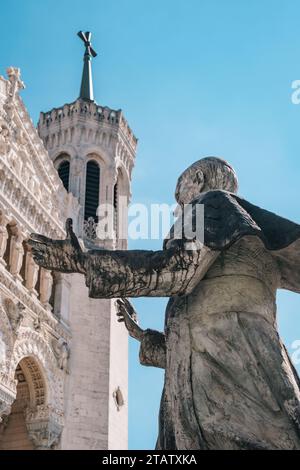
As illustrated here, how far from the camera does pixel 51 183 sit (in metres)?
18.5

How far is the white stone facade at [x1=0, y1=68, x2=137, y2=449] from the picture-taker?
14805 millimetres

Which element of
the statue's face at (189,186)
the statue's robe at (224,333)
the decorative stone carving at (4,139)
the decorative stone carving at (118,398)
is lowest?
the statue's robe at (224,333)

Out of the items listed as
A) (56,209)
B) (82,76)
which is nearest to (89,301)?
(56,209)

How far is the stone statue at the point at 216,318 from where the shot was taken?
7.93ft

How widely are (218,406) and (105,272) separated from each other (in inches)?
25.6

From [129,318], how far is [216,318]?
806 mm

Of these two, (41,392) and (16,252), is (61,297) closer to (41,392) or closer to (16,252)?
(16,252)

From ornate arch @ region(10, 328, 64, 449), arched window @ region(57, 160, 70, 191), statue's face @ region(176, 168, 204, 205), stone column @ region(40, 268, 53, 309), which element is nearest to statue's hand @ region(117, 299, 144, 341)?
statue's face @ region(176, 168, 204, 205)

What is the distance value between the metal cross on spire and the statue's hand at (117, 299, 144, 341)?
23.9 metres

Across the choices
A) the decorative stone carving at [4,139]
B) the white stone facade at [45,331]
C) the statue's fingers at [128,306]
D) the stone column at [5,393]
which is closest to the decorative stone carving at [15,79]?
the white stone facade at [45,331]

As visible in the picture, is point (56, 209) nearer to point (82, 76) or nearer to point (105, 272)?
point (82, 76)

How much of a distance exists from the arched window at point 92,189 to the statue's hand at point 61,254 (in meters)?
18.2

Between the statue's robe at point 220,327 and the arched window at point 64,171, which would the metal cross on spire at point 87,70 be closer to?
the arched window at point 64,171
